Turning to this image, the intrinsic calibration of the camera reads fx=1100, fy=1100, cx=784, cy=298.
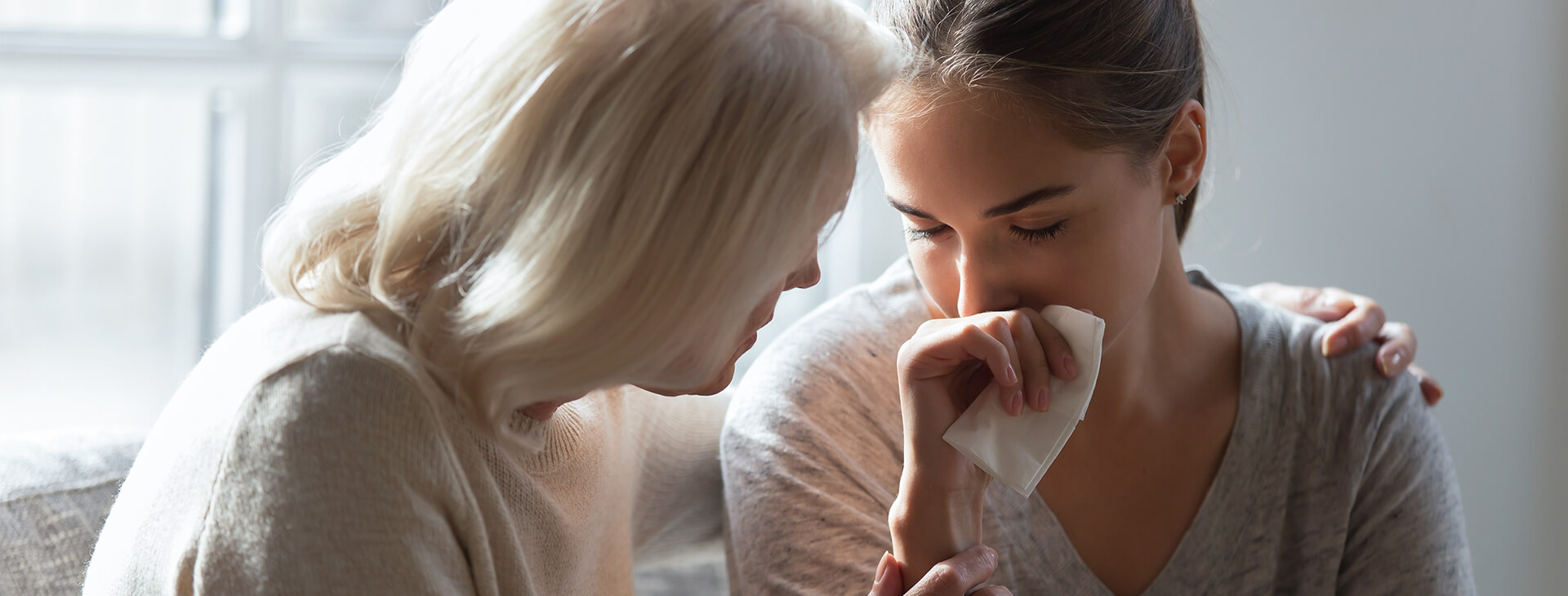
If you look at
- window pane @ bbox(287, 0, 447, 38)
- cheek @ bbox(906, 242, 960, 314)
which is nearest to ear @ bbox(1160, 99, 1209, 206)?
cheek @ bbox(906, 242, 960, 314)

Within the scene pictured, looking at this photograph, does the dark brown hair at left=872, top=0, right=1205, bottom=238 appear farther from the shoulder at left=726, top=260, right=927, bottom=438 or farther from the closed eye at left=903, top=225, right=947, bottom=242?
the shoulder at left=726, top=260, right=927, bottom=438

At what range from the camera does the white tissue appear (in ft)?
3.28

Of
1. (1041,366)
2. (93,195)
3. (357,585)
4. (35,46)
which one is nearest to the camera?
(357,585)

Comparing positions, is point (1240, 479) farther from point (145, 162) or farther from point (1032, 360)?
point (145, 162)

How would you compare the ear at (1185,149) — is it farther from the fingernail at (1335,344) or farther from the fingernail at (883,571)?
the fingernail at (883,571)

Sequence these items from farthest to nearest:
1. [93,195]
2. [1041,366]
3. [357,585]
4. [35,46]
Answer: [93,195] < [35,46] < [1041,366] < [357,585]

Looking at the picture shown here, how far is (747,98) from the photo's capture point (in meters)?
0.75

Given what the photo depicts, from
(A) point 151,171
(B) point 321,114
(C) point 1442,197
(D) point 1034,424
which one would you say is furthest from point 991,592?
(A) point 151,171

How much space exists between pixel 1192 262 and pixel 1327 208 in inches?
10.4

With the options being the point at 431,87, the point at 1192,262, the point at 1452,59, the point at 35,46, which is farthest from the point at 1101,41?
the point at 35,46

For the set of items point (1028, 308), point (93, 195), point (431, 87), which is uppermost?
point (431, 87)

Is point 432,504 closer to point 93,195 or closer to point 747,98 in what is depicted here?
point 747,98

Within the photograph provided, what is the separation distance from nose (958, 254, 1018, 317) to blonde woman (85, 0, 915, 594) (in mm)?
264

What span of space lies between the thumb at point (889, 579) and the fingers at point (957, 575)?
1.2 inches
